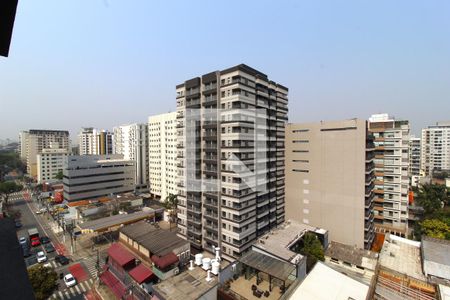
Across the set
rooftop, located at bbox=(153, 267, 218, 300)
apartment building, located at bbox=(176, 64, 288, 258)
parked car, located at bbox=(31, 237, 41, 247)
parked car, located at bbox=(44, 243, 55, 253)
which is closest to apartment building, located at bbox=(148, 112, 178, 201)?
apartment building, located at bbox=(176, 64, 288, 258)

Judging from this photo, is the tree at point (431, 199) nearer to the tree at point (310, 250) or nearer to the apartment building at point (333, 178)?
the apartment building at point (333, 178)

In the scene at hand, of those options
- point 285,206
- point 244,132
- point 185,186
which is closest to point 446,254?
point 285,206

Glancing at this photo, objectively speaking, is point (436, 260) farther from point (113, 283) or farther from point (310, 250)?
point (113, 283)

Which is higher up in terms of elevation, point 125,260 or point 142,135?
point 142,135

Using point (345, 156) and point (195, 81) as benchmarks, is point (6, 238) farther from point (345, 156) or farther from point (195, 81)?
point (345, 156)

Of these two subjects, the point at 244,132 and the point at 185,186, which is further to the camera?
the point at 185,186

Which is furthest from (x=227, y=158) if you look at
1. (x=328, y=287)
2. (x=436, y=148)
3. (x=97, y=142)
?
(x=436, y=148)
